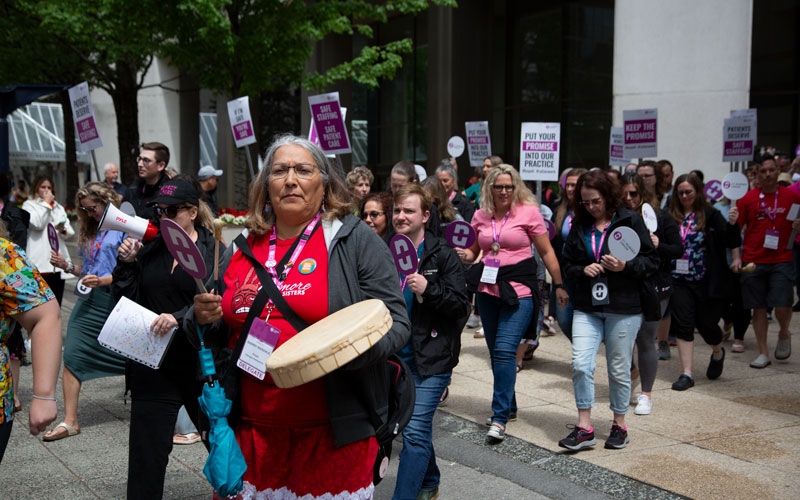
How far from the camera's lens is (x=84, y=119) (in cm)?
1148

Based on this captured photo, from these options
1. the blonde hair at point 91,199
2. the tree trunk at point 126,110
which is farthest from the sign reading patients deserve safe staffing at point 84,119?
the tree trunk at point 126,110

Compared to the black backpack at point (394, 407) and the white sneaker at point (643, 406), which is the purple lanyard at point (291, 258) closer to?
the black backpack at point (394, 407)

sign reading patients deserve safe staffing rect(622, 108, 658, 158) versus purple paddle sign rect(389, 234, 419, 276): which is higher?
sign reading patients deserve safe staffing rect(622, 108, 658, 158)

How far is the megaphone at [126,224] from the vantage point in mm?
4410

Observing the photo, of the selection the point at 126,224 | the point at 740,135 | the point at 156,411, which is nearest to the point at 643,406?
the point at 156,411

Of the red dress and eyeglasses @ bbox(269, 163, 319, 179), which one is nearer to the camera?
the red dress

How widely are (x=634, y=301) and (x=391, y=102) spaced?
24.1m

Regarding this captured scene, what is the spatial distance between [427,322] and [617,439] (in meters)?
2.07

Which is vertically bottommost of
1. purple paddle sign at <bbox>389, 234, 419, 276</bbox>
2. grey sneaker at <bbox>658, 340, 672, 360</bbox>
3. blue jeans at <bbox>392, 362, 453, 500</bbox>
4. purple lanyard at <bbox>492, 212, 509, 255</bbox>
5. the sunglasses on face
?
grey sneaker at <bbox>658, 340, 672, 360</bbox>

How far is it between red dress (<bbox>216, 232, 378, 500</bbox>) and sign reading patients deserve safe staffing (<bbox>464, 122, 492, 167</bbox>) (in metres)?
12.0

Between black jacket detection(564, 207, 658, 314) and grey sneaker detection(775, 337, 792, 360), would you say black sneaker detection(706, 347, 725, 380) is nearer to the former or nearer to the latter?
grey sneaker detection(775, 337, 792, 360)

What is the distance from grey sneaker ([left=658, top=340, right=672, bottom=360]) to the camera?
31.0 ft

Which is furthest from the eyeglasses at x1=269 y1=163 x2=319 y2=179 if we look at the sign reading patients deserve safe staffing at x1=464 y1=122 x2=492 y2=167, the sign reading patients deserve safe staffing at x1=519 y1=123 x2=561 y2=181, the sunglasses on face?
the sign reading patients deserve safe staffing at x1=464 y1=122 x2=492 y2=167

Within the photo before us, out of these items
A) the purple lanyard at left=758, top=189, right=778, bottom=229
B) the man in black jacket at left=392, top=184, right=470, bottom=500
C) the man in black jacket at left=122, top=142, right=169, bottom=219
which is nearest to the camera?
the man in black jacket at left=392, top=184, right=470, bottom=500
